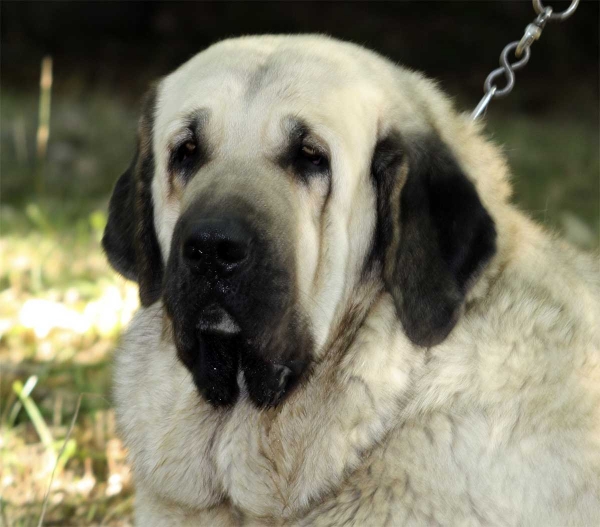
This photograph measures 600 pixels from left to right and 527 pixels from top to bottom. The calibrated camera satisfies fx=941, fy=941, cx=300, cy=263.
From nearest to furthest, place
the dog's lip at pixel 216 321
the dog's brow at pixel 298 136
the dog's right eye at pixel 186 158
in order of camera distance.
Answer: the dog's lip at pixel 216 321, the dog's brow at pixel 298 136, the dog's right eye at pixel 186 158

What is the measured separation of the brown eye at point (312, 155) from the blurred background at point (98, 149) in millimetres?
1097

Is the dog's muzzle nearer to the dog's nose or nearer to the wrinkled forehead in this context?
the dog's nose

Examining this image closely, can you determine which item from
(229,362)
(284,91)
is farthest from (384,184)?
(229,362)

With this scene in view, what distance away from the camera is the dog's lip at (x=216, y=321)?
256 centimetres

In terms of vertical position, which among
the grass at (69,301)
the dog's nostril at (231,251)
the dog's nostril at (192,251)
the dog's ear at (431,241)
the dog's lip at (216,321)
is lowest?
the grass at (69,301)

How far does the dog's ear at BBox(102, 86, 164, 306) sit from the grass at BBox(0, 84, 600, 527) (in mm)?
506

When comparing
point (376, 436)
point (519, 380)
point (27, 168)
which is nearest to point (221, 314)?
point (376, 436)

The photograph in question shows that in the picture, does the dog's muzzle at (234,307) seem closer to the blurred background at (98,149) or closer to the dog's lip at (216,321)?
the dog's lip at (216,321)

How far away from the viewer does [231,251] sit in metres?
2.47

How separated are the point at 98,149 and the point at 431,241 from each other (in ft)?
26.1

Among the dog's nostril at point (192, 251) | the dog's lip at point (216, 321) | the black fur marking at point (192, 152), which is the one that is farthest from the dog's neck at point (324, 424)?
the black fur marking at point (192, 152)

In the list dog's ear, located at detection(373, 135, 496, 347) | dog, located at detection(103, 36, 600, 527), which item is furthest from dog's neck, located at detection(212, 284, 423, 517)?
dog's ear, located at detection(373, 135, 496, 347)

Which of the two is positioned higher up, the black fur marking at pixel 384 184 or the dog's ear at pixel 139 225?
the black fur marking at pixel 384 184

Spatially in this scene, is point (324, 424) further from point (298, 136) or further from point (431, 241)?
point (298, 136)
